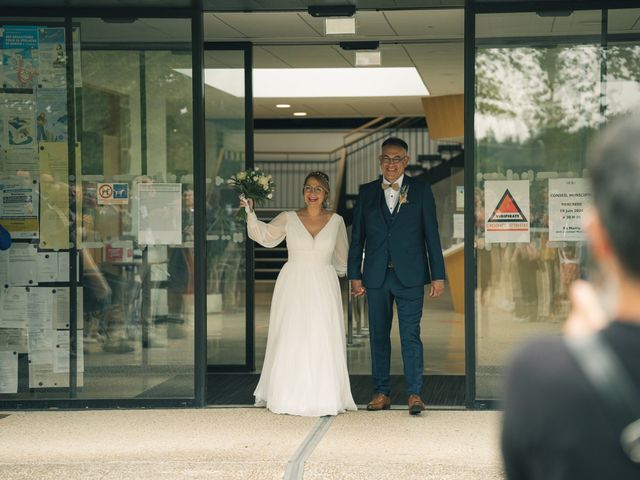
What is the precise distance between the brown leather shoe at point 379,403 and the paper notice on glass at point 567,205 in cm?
153

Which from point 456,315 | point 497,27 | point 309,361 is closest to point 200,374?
point 309,361

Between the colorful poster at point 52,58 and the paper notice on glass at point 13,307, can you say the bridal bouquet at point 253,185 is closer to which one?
the colorful poster at point 52,58

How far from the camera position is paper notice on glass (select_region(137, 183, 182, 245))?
22.9 ft

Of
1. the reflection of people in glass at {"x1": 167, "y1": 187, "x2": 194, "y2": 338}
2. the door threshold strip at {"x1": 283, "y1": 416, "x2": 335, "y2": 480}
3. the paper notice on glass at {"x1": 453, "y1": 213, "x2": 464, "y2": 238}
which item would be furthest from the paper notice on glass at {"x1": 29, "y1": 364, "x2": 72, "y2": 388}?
the paper notice on glass at {"x1": 453, "y1": 213, "x2": 464, "y2": 238}

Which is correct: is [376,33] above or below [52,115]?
above

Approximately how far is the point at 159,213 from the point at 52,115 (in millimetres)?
933

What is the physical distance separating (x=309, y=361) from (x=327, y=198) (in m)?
1.13

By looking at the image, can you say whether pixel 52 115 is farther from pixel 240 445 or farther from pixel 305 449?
pixel 305 449

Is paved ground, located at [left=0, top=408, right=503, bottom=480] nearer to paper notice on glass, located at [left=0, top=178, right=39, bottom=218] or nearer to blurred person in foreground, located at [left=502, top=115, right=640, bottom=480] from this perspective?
paper notice on glass, located at [left=0, top=178, right=39, bottom=218]

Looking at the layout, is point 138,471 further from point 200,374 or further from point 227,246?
point 227,246

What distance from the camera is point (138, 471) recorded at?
17.1 ft

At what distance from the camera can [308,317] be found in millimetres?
6926

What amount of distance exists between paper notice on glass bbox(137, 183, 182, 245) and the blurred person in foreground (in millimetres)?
5746

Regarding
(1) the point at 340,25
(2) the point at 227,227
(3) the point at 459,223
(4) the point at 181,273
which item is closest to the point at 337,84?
(3) the point at 459,223
